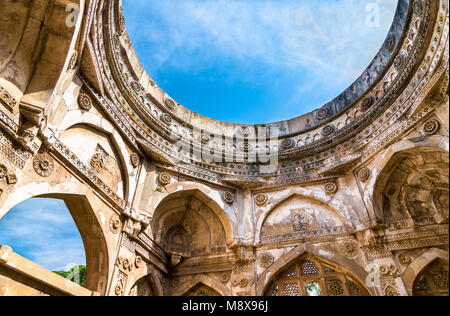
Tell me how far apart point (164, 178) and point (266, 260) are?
4.10 m

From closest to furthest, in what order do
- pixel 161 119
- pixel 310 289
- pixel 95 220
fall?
pixel 95 220, pixel 310 289, pixel 161 119

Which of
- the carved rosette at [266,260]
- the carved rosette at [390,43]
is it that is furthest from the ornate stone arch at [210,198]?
the carved rosette at [390,43]

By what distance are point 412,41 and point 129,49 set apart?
26.7ft

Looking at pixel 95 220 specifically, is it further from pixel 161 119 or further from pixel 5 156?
pixel 161 119

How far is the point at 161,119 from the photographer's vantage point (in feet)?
32.6

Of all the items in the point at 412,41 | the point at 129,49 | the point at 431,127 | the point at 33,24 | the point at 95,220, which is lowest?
the point at 95,220

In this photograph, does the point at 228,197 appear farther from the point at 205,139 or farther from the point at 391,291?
the point at 391,291

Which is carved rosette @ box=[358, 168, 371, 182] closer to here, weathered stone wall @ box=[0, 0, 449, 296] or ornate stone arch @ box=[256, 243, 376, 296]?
weathered stone wall @ box=[0, 0, 449, 296]

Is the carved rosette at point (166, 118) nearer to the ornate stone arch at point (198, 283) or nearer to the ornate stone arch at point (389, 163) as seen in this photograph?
the ornate stone arch at point (198, 283)

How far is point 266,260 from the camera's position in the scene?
880 cm

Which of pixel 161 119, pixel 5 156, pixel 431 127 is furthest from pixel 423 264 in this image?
pixel 5 156

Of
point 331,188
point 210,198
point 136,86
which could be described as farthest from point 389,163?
point 136,86

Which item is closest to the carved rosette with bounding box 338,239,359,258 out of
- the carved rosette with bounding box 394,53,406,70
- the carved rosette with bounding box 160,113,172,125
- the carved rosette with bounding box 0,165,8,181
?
the carved rosette with bounding box 394,53,406,70

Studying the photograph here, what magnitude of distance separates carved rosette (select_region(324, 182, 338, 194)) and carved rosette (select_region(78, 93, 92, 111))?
7505 millimetres
